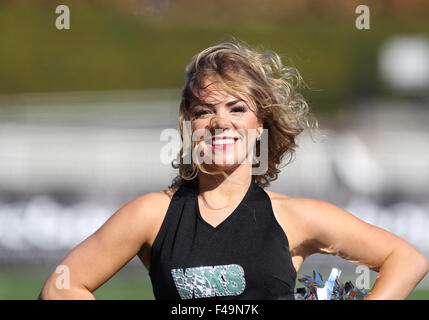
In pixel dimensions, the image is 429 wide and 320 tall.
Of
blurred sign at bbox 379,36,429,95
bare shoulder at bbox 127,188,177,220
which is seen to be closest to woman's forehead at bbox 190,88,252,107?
bare shoulder at bbox 127,188,177,220

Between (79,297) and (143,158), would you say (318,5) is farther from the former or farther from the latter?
(79,297)

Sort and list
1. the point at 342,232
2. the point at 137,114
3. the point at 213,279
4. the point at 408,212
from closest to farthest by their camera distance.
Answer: the point at 213,279, the point at 342,232, the point at 408,212, the point at 137,114

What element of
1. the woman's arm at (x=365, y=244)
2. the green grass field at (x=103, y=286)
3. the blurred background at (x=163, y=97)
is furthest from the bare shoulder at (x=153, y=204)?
the blurred background at (x=163, y=97)

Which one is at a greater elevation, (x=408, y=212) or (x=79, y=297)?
(x=79, y=297)

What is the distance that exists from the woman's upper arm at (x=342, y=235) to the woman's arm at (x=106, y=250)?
576 millimetres

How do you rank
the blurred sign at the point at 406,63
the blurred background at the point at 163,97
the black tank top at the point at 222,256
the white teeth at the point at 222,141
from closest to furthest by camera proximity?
the black tank top at the point at 222,256 → the white teeth at the point at 222,141 → the blurred background at the point at 163,97 → the blurred sign at the point at 406,63

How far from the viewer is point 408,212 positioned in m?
8.73

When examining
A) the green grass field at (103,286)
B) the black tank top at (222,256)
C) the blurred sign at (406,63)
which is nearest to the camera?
the black tank top at (222,256)

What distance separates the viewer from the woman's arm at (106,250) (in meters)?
2.65

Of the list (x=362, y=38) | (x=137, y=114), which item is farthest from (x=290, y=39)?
(x=137, y=114)

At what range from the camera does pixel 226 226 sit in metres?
2.69

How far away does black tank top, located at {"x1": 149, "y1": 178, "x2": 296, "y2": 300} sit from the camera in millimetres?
2568

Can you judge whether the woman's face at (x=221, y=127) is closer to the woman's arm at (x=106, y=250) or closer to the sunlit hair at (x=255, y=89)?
the sunlit hair at (x=255, y=89)

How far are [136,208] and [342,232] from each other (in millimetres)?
796
